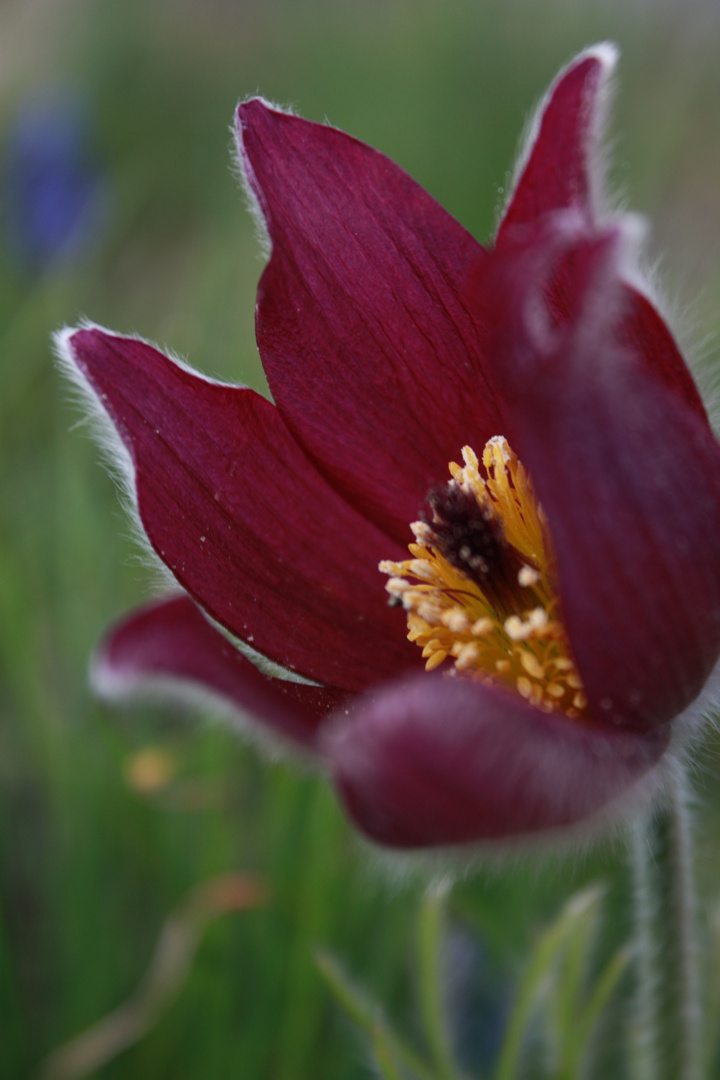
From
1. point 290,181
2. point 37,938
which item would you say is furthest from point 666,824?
point 37,938

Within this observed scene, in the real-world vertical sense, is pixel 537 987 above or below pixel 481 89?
below

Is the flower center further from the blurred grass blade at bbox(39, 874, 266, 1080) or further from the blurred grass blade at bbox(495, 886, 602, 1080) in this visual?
the blurred grass blade at bbox(39, 874, 266, 1080)

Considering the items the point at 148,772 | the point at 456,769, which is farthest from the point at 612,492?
the point at 148,772

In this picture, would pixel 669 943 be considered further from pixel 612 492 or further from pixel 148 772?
pixel 148 772

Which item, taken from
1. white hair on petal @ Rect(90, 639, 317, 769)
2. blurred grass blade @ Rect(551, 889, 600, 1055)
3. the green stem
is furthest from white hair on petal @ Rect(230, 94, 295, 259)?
blurred grass blade @ Rect(551, 889, 600, 1055)

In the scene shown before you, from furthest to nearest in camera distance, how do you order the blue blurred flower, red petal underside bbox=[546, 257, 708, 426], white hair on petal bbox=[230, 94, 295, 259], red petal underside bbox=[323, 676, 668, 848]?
the blue blurred flower
white hair on petal bbox=[230, 94, 295, 259]
red petal underside bbox=[546, 257, 708, 426]
red petal underside bbox=[323, 676, 668, 848]

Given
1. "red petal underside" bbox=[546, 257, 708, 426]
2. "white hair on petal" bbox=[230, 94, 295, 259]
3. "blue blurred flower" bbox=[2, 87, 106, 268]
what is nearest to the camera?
"red petal underside" bbox=[546, 257, 708, 426]

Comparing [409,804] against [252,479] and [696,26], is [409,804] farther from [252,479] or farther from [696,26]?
[696,26]
